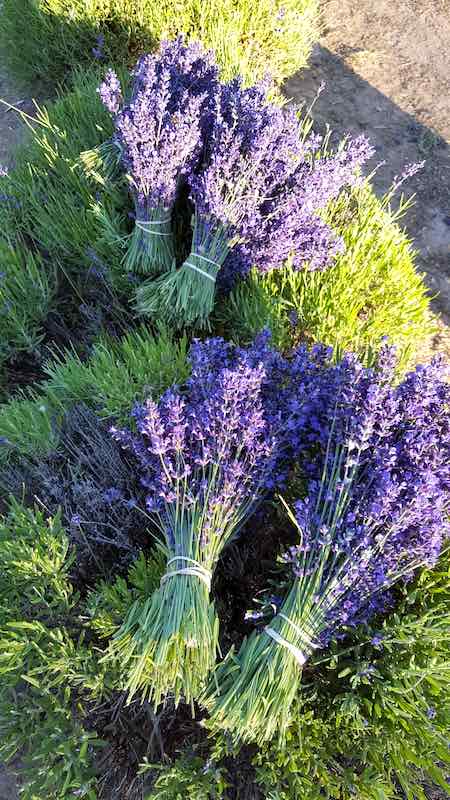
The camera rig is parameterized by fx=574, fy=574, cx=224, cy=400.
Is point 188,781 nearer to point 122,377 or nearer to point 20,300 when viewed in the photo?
point 122,377

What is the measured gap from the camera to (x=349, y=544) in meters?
1.37

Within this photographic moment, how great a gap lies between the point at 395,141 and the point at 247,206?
7.54 ft

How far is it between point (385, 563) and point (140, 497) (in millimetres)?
827

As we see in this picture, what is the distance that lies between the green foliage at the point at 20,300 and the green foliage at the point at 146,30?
1487mm

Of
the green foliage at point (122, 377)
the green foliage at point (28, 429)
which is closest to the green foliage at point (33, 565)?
the green foliage at point (28, 429)

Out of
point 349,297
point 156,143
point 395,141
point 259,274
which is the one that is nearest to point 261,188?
point 259,274

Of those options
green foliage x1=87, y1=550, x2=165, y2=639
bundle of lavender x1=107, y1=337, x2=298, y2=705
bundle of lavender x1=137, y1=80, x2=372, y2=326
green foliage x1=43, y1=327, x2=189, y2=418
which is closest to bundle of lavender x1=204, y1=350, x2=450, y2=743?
bundle of lavender x1=107, y1=337, x2=298, y2=705

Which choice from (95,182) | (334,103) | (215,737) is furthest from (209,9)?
(215,737)

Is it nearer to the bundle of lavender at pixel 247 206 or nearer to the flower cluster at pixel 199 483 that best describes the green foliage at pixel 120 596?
the flower cluster at pixel 199 483

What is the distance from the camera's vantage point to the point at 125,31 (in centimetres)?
335

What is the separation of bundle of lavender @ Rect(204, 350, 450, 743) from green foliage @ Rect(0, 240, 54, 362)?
151 centimetres

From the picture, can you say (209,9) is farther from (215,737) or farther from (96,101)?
(215,737)

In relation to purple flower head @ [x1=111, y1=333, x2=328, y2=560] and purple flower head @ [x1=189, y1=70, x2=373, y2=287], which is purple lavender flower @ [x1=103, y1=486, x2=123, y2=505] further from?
purple flower head @ [x1=189, y1=70, x2=373, y2=287]

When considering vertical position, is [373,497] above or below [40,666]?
above
